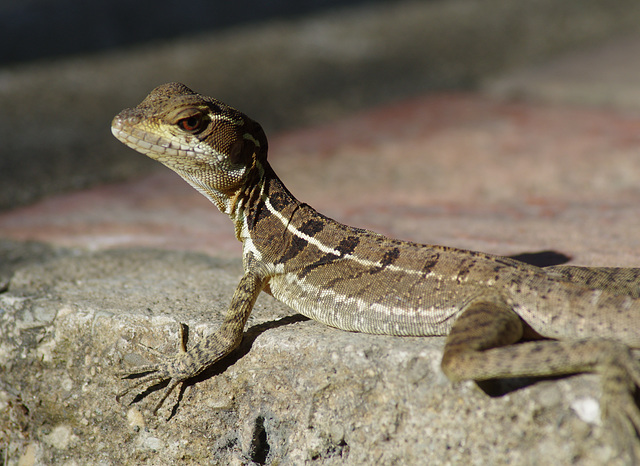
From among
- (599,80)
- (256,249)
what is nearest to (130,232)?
(256,249)

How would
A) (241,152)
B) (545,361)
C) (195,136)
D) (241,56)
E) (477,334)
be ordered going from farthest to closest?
(241,56)
(241,152)
(195,136)
(477,334)
(545,361)

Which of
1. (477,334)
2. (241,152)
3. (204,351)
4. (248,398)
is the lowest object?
(248,398)

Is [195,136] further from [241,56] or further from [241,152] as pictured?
[241,56]

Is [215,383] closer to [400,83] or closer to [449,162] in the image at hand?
[449,162]

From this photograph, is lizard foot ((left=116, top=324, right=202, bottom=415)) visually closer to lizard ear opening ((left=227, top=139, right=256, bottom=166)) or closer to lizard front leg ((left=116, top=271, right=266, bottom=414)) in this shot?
→ lizard front leg ((left=116, top=271, right=266, bottom=414))

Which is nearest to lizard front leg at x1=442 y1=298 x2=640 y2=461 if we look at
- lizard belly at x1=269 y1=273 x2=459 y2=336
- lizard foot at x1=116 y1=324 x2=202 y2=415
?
lizard belly at x1=269 y1=273 x2=459 y2=336

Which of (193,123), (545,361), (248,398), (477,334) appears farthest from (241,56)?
(545,361)

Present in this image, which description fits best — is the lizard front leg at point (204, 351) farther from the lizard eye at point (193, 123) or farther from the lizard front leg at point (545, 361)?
the lizard front leg at point (545, 361)
